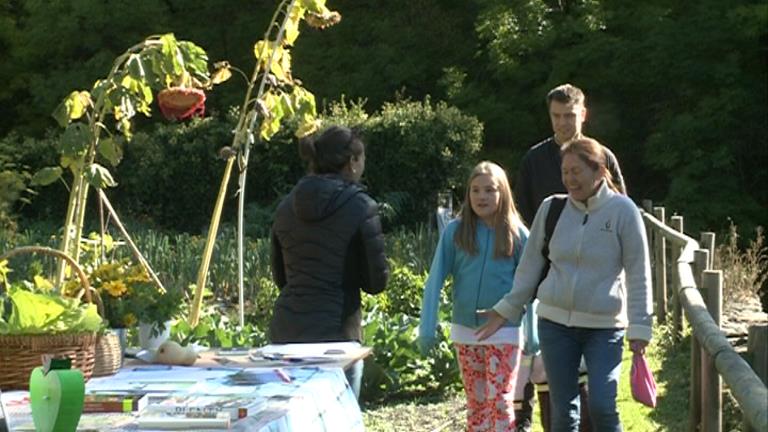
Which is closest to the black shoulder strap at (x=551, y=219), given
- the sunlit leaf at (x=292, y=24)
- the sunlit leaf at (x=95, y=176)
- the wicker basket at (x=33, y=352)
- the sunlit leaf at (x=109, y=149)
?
the wicker basket at (x=33, y=352)

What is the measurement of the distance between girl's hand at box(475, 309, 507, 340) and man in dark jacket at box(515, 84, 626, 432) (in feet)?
2.38

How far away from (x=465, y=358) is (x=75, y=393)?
3.38m

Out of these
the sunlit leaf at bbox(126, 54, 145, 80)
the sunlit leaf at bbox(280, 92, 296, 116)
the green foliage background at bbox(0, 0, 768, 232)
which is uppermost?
the green foliage background at bbox(0, 0, 768, 232)

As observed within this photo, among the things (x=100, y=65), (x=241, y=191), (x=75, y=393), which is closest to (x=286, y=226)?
(x=75, y=393)

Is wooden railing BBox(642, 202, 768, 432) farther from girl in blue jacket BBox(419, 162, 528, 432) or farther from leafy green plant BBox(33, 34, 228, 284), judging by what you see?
leafy green plant BBox(33, 34, 228, 284)

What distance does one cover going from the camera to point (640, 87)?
26.0 metres

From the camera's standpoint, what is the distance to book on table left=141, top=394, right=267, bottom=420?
403 centimetres

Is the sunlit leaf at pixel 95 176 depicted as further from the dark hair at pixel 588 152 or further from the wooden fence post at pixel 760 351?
the wooden fence post at pixel 760 351

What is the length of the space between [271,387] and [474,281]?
7.78 ft

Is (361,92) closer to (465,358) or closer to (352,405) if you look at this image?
(465,358)

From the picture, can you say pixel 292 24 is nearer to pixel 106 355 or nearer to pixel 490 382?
pixel 490 382

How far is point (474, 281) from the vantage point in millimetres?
6859

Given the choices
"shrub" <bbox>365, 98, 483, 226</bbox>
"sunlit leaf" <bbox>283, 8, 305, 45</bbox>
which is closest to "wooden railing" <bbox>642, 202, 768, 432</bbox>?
"sunlit leaf" <bbox>283, 8, 305, 45</bbox>

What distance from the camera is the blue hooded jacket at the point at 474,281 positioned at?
6.83 meters
